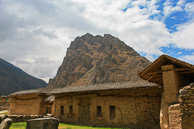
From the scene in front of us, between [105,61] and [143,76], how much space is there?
61428 mm

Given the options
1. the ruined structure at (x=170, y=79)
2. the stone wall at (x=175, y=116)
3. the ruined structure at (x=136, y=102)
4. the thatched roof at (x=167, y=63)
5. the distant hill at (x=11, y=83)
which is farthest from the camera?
the distant hill at (x=11, y=83)

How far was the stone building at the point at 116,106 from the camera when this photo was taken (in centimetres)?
1194

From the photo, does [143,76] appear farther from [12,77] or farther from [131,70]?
[12,77]

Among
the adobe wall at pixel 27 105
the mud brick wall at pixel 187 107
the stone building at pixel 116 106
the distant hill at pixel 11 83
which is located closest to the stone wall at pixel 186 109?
the mud brick wall at pixel 187 107

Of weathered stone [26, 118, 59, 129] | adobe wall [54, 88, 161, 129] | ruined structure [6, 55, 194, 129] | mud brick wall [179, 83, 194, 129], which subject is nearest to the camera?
mud brick wall [179, 83, 194, 129]

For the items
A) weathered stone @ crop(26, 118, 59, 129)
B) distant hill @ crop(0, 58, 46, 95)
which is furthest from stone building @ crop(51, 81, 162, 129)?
distant hill @ crop(0, 58, 46, 95)

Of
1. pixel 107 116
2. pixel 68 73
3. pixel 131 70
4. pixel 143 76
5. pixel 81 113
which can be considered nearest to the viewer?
pixel 143 76

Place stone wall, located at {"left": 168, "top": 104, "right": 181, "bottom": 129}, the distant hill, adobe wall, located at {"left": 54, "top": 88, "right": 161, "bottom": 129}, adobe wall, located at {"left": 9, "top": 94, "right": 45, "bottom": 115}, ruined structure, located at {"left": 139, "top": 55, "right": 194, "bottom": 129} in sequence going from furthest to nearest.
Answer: the distant hill < adobe wall, located at {"left": 9, "top": 94, "right": 45, "bottom": 115} < adobe wall, located at {"left": 54, "top": 88, "right": 161, "bottom": 129} < ruined structure, located at {"left": 139, "top": 55, "right": 194, "bottom": 129} < stone wall, located at {"left": 168, "top": 104, "right": 181, "bottom": 129}

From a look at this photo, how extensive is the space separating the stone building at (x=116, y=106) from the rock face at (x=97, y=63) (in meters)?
42.4

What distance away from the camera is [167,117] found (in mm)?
7469

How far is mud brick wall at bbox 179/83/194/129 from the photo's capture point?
5.87 m

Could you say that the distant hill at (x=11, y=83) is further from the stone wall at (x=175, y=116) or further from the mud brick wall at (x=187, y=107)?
the mud brick wall at (x=187, y=107)

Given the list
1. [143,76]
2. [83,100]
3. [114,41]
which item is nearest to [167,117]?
[143,76]

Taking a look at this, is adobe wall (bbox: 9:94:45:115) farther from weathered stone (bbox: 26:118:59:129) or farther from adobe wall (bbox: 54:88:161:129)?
weathered stone (bbox: 26:118:59:129)
